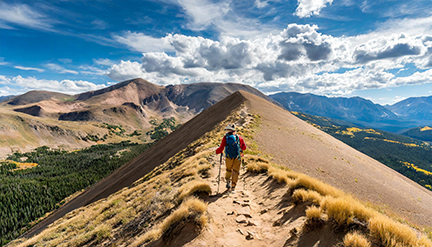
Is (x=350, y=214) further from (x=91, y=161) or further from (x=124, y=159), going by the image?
(x=91, y=161)

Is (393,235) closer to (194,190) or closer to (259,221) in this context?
(259,221)

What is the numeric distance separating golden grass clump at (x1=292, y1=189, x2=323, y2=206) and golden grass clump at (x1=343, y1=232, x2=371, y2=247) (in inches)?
63.2

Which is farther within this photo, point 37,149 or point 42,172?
point 37,149

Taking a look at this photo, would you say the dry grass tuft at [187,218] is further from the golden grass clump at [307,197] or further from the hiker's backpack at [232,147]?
A: the golden grass clump at [307,197]

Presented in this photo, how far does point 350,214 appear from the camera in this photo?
15.2ft

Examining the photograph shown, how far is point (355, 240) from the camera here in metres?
3.96

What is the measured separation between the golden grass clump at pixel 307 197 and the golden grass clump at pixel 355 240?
1604mm

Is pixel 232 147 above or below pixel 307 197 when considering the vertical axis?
above

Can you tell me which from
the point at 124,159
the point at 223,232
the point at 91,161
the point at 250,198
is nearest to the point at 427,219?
the point at 250,198

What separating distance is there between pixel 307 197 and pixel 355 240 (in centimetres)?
223

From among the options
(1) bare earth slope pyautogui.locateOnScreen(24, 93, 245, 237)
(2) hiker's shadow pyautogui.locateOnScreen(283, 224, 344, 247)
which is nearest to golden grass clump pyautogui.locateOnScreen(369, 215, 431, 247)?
(2) hiker's shadow pyautogui.locateOnScreen(283, 224, 344, 247)

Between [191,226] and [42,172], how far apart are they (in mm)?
119855

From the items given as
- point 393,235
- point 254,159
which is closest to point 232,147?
point 254,159

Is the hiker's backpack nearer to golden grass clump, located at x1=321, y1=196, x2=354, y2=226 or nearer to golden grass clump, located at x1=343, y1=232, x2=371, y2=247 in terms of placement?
golden grass clump, located at x1=321, y1=196, x2=354, y2=226
